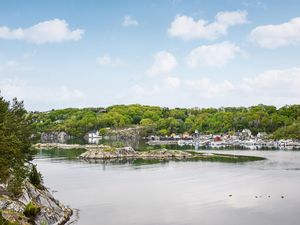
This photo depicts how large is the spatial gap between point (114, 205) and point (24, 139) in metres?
15.1

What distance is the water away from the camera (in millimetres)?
51625

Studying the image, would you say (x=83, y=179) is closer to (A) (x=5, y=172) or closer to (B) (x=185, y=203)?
(B) (x=185, y=203)

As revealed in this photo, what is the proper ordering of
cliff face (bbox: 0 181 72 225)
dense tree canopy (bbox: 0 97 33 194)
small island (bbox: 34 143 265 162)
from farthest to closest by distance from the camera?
small island (bbox: 34 143 265 162) → cliff face (bbox: 0 181 72 225) → dense tree canopy (bbox: 0 97 33 194)

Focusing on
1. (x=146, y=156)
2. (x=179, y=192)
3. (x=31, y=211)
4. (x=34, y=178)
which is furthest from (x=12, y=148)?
(x=146, y=156)

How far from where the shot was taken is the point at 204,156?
443 ft

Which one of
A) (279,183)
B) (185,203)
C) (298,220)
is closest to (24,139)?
(185,203)

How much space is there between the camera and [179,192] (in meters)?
70.9

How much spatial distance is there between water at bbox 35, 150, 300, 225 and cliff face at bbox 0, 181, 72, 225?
279 cm

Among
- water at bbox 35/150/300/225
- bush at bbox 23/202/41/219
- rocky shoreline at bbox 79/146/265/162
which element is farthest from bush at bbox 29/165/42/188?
rocky shoreline at bbox 79/146/265/162

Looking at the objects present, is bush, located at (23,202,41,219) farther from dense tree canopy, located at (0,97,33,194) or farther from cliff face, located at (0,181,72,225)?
dense tree canopy, located at (0,97,33,194)

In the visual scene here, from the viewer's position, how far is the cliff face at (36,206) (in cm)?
3916

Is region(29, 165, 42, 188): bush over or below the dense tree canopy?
below

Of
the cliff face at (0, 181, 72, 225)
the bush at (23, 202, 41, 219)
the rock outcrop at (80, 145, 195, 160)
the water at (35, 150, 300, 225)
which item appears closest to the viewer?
the cliff face at (0, 181, 72, 225)

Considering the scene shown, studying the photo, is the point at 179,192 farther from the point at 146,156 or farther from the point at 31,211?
the point at 146,156
